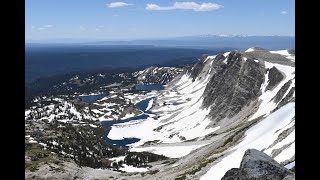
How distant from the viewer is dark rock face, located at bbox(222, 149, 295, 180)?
3516cm

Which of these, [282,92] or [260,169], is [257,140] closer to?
[260,169]

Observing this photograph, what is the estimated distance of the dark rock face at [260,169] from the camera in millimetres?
35156

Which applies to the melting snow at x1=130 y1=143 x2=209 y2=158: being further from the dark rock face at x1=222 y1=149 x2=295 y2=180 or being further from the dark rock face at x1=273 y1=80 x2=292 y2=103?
the dark rock face at x1=222 y1=149 x2=295 y2=180

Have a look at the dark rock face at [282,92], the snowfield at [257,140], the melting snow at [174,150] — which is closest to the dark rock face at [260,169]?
the snowfield at [257,140]

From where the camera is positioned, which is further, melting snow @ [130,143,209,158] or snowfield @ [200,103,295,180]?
melting snow @ [130,143,209,158]

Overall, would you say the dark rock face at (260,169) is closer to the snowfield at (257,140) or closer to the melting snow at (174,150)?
the snowfield at (257,140)

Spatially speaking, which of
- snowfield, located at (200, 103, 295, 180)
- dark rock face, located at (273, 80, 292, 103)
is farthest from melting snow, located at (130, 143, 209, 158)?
snowfield, located at (200, 103, 295, 180)
